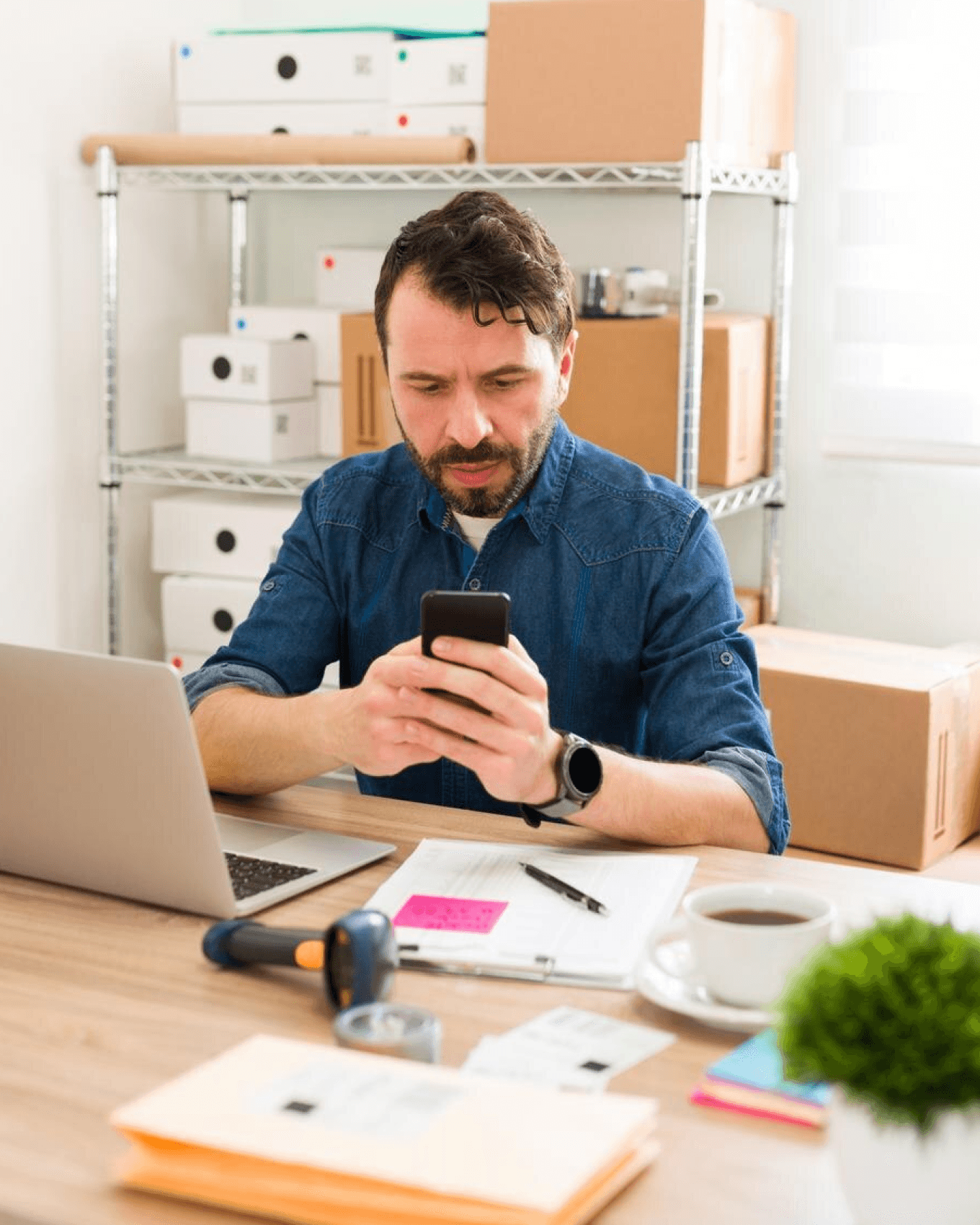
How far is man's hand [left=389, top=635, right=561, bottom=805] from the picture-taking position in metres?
1.21

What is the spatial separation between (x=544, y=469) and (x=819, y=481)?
4.69 feet

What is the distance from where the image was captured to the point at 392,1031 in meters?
0.92

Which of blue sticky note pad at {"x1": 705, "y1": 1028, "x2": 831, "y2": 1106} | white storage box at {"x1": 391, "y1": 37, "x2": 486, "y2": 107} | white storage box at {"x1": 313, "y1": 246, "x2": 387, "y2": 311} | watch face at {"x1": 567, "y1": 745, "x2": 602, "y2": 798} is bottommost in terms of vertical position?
blue sticky note pad at {"x1": 705, "y1": 1028, "x2": 831, "y2": 1106}

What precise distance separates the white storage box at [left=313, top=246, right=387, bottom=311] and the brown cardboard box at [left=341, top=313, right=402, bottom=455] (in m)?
0.14

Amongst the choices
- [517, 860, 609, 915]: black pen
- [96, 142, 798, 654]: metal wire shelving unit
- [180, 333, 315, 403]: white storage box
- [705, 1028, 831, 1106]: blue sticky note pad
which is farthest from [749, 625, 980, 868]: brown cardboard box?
[705, 1028, 831, 1106]: blue sticky note pad

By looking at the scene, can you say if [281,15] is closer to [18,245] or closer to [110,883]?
[18,245]

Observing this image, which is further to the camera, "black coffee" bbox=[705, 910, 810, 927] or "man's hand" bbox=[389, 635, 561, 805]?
"man's hand" bbox=[389, 635, 561, 805]

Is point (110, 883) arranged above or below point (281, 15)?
below

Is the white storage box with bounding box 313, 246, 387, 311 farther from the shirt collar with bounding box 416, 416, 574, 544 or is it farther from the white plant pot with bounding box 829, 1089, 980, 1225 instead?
the white plant pot with bounding box 829, 1089, 980, 1225

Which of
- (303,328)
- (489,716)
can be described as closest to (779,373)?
(303,328)

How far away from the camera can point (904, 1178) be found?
70 centimetres

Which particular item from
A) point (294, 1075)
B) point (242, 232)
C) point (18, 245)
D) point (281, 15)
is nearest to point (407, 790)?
point (294, 1075)

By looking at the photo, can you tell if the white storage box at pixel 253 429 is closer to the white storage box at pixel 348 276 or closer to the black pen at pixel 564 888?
the white storage box at pixel 348 276

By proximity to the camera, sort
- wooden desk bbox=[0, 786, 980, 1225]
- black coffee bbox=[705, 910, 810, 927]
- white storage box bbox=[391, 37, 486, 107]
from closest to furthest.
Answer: wooden desk bbox=[0, 786, 980, 1225]
black coffee bbox=[705, 910, 810, 927]
white storage box bbox=[391, 37, 486, 107]
